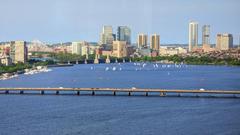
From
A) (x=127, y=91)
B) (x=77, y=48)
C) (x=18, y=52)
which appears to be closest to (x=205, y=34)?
(x=77, y=48)

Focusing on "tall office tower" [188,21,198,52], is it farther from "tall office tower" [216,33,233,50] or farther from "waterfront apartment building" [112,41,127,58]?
"waterfront apartment building" [112,41,127,58]

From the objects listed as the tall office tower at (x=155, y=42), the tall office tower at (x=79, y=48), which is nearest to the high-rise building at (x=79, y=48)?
the tall office tower at (x=79, y=48)

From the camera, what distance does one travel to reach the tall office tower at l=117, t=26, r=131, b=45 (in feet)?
412

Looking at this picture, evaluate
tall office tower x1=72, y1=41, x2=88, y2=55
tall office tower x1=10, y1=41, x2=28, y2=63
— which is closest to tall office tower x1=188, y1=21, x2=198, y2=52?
tall office tower x1=72, y1=41, x2=88, y2=55

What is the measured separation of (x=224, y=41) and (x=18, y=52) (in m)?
53.0

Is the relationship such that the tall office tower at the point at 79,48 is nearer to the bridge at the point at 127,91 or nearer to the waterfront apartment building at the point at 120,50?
the waterfront apartment building at the point at 120,50

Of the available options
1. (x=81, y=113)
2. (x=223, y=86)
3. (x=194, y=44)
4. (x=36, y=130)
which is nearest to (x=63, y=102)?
(x=81, y=113)

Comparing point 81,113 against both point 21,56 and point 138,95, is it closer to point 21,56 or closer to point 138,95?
point 138,95

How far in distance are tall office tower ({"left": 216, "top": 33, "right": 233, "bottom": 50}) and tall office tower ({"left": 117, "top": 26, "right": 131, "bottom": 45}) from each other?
1703 centimetres

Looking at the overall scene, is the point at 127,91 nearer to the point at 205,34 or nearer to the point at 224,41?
the point at 224,41

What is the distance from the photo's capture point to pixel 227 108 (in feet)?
92.0

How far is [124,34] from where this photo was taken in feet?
416

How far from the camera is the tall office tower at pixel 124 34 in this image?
125562mm

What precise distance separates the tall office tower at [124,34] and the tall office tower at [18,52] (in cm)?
5362
